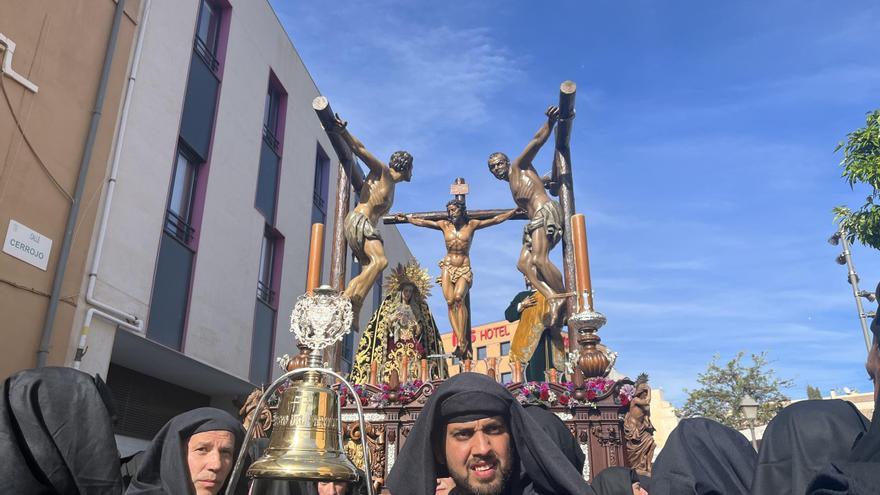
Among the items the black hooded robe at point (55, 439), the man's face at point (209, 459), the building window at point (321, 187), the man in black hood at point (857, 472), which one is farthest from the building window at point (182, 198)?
the man in black hood at point (857, 472)

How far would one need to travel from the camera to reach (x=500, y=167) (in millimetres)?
7730

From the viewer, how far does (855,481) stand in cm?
151

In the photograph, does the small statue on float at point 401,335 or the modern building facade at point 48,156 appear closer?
the modern building facade at point 48,156

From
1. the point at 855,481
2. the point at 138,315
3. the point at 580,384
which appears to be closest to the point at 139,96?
the point at 138,315

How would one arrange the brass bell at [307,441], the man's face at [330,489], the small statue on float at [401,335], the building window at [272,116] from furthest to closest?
the building window at [272,116], the small statue on float at [401,335], the man's face at [330,489], the brass bell at [307,441]

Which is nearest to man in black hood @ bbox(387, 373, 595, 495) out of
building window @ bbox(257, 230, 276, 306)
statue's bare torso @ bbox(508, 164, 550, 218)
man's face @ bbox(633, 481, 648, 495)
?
man's face @ bbox(633, 481, 648, 495)

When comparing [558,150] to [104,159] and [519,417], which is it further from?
[104,159]

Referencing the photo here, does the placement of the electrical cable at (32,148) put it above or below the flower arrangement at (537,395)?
above

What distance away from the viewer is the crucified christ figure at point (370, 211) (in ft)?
24.6

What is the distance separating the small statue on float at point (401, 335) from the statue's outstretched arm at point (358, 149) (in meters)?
1.48

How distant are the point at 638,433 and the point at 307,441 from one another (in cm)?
433

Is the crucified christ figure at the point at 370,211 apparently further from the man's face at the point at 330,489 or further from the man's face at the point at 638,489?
the man's face at the point at 638,489

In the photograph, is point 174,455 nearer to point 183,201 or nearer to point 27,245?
point 27,245

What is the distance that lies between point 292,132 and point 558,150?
34.8ft
